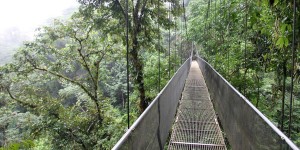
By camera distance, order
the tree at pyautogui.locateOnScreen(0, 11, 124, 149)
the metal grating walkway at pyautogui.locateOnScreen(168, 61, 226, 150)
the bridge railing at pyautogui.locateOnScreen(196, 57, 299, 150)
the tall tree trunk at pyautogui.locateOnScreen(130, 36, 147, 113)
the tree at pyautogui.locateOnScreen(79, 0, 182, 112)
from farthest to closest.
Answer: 1. the tall tree trunk at pyautogui.locateOnScreen(130, 36, 147, 113)
2. the tree at pyautogui.locateOnScreen(79, 0, 182, 112)
3. the tree at pyautogui.locateOnScreen(0, 11, 124, 149)
4. the metal grating walkway at pyautogui.locateOnScreen(168, 61, 226, 150)
5. the bridge railing at pyautogui.locateOnScreen(196, 57, 299, 150)

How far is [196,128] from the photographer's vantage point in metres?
3.18

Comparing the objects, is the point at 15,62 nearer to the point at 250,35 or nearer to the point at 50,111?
the point at 50,111

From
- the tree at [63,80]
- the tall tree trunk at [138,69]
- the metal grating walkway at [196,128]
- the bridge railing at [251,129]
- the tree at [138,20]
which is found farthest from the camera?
the tall tree trunk at [138,69]

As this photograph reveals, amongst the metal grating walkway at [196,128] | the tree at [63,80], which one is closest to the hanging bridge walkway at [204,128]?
the metal grating walkway at [196,128]

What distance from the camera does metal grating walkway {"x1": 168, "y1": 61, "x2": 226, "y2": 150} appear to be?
273 centimetres

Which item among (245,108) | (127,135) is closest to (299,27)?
(245,108)

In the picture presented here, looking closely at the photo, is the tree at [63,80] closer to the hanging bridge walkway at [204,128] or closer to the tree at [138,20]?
the tree at [138,20]

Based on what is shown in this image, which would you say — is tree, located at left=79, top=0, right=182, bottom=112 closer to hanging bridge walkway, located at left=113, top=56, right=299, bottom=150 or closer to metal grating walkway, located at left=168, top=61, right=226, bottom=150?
metal grating walkway, located at left=168, top=61, right=226, bottom=150

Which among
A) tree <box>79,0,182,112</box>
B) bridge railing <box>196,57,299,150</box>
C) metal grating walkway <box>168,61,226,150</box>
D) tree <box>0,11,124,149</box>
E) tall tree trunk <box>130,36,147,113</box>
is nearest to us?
bridge railing <box>196,57,299,150</box>

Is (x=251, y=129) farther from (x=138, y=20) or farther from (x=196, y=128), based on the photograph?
(x=138, y=20)

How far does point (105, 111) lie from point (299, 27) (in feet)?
19.9

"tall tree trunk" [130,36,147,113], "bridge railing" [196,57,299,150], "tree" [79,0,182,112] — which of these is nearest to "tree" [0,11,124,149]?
"tree" [79,0,182,112]

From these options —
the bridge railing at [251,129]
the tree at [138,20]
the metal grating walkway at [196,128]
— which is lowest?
the metal grating walkway at [196,128]

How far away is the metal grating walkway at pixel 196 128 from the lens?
273 cm
